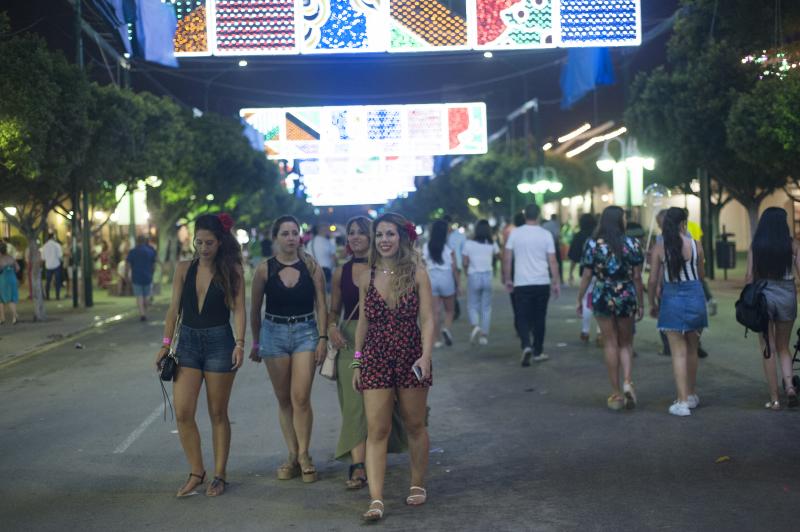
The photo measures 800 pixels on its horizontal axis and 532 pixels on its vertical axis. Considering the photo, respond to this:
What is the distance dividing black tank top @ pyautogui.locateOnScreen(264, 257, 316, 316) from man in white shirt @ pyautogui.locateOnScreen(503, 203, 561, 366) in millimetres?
6073

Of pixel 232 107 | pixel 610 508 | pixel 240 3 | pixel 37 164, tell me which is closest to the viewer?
pixel 610 508

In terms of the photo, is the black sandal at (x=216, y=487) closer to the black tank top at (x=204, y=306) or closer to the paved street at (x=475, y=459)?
the paved street at (x=475, y=459)

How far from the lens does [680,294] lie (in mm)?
9484

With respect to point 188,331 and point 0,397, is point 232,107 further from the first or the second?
point 188,331

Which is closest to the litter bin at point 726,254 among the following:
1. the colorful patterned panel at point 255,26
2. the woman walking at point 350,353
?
the colorful patterned panel at point 255,26

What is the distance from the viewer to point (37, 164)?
20.1 m

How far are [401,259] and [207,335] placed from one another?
1.43 metres

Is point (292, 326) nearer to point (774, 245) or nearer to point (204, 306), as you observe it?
point (204, 306)

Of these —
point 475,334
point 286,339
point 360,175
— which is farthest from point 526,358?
point 360,175

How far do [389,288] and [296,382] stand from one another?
1289 mm

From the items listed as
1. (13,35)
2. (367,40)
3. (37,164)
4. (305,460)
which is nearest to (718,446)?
(305,460)

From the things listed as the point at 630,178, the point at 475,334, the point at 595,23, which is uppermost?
the point at 595,23

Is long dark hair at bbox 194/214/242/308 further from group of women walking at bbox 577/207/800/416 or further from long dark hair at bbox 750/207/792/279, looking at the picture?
long dark hair at bbox 750/207/792/279

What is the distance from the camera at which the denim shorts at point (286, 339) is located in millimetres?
7270
